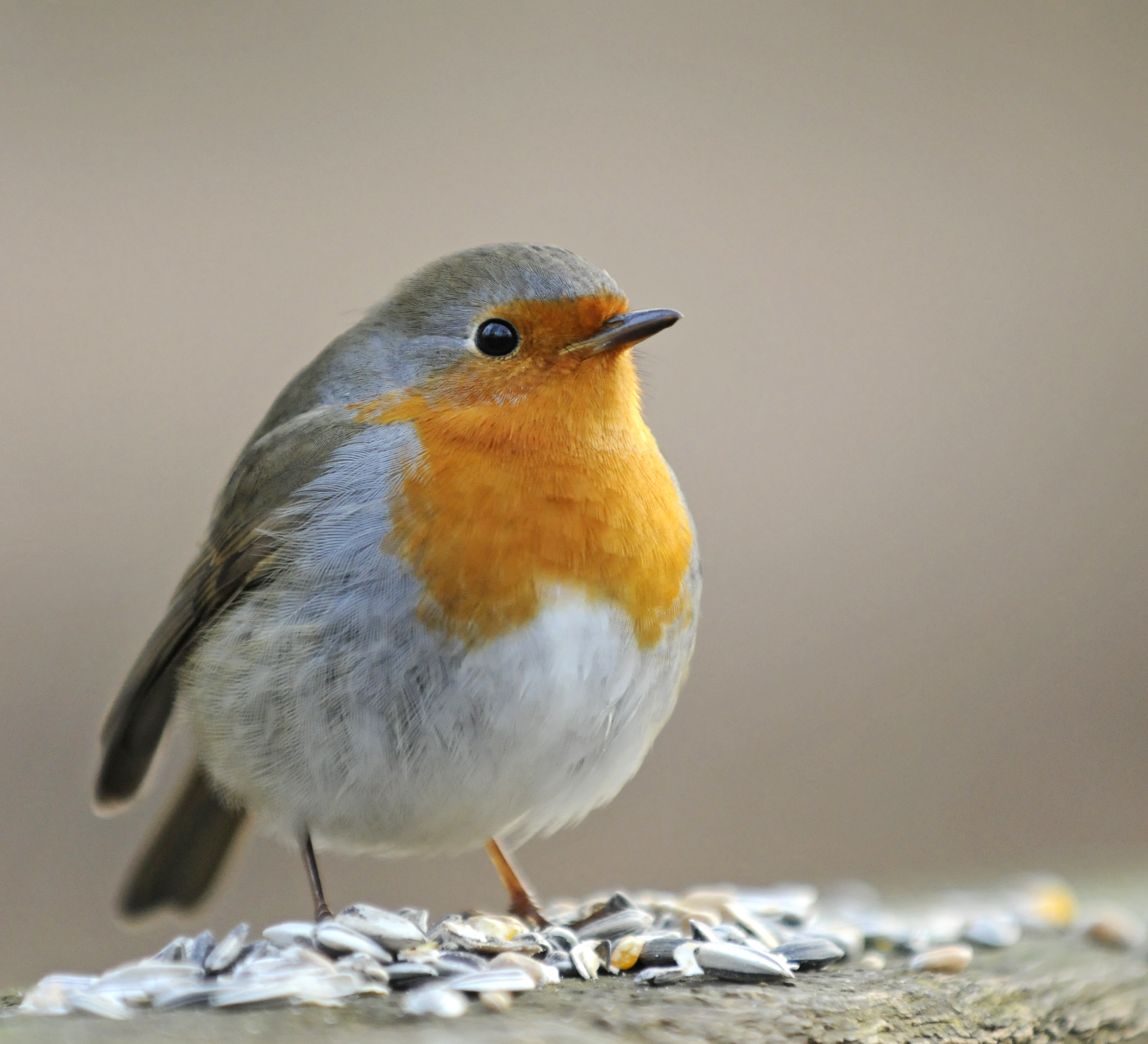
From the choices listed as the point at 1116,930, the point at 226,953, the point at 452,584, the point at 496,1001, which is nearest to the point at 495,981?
the point at 496,1001

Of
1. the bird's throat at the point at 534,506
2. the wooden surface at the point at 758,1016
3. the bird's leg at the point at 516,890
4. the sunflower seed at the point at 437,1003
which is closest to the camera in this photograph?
the wooden surface at the point at 758,1016

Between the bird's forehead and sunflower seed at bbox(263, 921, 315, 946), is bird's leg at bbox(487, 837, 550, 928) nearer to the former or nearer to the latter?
sunflower seed at bbox(263, 921, 315, 946)

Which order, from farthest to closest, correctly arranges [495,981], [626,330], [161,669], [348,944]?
1. [161,669]
2. [626,330]
3. [348,944]
4. [495,981]

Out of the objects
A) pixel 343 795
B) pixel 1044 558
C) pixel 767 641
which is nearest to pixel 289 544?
pixel 343 795

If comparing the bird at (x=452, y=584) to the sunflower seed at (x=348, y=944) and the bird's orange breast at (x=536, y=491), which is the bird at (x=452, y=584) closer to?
the bird's orange breast at (x=536, y=491)

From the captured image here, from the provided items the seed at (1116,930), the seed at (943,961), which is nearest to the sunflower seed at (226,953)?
the seed at (943,961)

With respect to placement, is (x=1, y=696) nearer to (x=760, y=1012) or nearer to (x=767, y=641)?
(x=767, y=641)

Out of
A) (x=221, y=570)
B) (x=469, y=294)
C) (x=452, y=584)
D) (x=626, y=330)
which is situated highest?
(x=469, y=294)

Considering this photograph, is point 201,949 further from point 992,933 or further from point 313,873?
point 992,933
